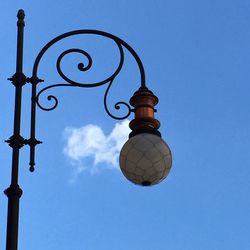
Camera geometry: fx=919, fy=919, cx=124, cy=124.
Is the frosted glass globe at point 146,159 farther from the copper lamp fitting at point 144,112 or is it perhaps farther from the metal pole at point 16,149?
the metal pole at point 16,149

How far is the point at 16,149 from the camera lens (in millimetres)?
9352

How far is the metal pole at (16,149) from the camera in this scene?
346 inches

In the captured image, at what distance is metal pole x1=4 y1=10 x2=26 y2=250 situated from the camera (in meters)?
8.79

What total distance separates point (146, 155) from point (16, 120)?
139 cm

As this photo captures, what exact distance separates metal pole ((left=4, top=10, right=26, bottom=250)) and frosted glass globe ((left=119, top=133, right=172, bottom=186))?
1.15m

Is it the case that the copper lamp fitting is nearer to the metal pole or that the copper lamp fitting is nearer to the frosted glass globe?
the frosted glass globe

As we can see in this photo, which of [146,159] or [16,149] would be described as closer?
[16,149]

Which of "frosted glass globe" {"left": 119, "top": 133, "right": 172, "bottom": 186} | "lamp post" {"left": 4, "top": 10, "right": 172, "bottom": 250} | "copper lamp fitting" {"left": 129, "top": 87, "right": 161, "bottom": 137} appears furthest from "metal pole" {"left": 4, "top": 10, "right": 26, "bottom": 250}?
"copper lamp fitting" {"left": 129, "top": 87, "right": 161, "bottom": 137}

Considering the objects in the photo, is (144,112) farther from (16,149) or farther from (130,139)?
(16,149)

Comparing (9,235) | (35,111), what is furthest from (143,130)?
(9,235)

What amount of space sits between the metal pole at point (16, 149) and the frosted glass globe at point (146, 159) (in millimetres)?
1149

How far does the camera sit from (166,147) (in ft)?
31.7

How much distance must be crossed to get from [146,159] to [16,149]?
1.35m

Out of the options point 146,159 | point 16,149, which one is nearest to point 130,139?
point 146,159
